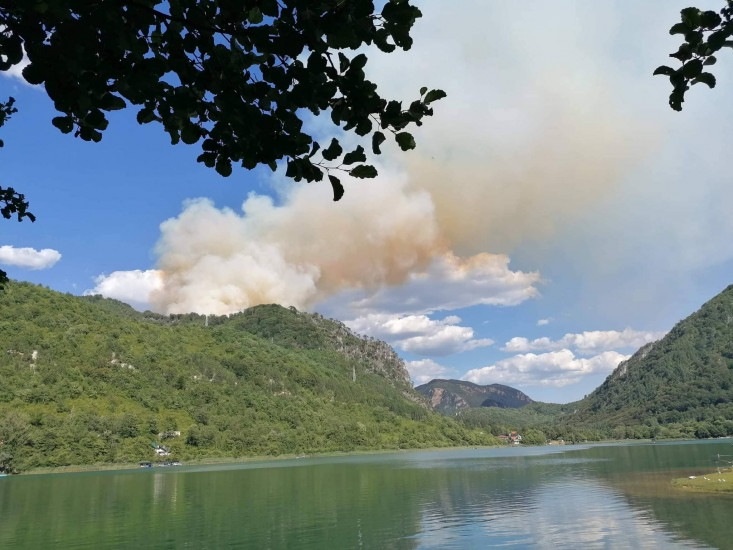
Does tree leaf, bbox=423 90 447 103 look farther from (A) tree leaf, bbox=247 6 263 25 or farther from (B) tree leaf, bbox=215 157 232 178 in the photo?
(B) tree leaf, bbox=215 157 232 178

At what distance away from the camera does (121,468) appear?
562 ft

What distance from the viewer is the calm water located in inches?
2095

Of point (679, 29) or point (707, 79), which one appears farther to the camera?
point (707, 79)

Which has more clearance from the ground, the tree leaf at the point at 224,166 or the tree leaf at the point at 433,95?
the tree leaf at the point at 433,95

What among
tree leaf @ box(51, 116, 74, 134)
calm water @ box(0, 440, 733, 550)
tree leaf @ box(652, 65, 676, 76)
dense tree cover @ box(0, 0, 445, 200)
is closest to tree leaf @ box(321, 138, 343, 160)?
dense tree cover @ box(0, 0, 445, 200)

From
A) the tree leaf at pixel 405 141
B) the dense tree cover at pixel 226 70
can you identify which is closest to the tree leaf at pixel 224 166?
the dense tree cover at pixel 226 70

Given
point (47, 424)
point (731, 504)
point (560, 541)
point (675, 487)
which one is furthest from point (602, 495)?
point (47, 424)

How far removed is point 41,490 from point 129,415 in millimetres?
93242

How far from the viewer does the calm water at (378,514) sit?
53219 millimetres

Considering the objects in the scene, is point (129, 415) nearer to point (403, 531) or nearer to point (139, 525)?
point (139, 525)

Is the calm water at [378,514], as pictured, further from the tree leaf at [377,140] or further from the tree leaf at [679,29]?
the tree leaf at [679,29]

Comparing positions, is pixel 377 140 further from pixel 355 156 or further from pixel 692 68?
pixel 692 68

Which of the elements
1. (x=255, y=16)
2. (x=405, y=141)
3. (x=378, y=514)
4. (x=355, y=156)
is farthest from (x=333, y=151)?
(x=378, y=514)

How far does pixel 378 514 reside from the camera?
69.8 m
